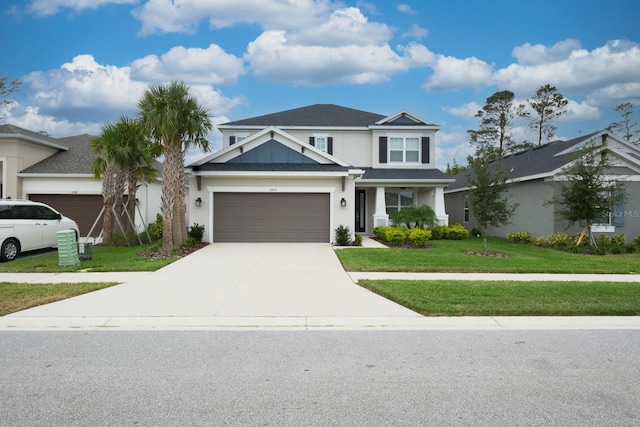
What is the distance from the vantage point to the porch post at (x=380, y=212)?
874 inches

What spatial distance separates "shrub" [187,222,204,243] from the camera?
18078 millimetres

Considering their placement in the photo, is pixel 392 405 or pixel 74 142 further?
pixel 74 142

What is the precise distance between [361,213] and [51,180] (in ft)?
50.2

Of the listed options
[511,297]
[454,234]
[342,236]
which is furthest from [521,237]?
[511,297]

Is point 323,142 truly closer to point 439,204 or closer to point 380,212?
point 380,212

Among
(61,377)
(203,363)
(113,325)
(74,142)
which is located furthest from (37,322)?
(74,142)

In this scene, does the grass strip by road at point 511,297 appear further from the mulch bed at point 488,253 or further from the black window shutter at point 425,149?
the black window shutter at point 425,149

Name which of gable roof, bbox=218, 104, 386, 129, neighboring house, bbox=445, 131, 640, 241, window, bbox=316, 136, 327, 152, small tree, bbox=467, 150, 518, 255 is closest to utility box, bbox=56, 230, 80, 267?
small tree, bbox=467, 150, 518, 255

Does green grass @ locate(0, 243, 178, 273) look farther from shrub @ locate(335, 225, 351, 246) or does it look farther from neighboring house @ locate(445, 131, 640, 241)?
neighboring house @ locate(445, 131, 640, 241)

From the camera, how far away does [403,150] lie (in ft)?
78.3

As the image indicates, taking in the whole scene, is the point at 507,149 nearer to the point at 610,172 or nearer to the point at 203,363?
the point at 610,172

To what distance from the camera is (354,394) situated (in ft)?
13.9

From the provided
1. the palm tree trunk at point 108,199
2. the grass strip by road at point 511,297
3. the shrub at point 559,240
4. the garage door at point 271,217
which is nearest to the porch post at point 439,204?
the shrub at point 559,240

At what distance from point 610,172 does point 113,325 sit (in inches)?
811
